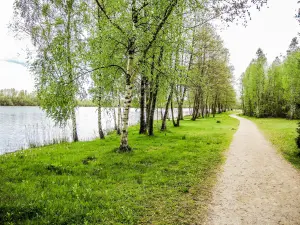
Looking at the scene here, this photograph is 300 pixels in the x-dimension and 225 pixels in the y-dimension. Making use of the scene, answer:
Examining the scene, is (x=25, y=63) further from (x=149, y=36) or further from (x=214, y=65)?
(x=214, y=65)

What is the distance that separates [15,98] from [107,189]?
132115 mm

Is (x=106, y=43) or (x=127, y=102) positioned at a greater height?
(x=106, y=43)

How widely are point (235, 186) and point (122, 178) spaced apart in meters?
4.57

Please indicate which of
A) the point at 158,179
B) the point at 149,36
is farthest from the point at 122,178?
the point at 149,36

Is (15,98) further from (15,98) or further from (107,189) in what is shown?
(107,189)

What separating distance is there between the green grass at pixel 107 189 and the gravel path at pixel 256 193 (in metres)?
0.54

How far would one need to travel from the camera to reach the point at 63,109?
35.2 ft

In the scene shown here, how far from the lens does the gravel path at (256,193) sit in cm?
595

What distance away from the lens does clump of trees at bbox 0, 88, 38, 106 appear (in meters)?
113

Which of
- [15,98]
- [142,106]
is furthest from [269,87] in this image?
[15,98]

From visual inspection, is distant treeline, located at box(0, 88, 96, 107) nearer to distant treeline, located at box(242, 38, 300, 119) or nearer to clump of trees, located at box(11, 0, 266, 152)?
distant treeline, located at box(242, 38, 300, 119)

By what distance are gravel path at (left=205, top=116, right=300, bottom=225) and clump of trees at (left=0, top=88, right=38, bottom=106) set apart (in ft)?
391

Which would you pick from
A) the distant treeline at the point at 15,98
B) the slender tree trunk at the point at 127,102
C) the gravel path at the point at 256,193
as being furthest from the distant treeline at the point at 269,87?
the distant treeline at the point at 15,98

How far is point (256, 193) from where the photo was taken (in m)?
7.61
